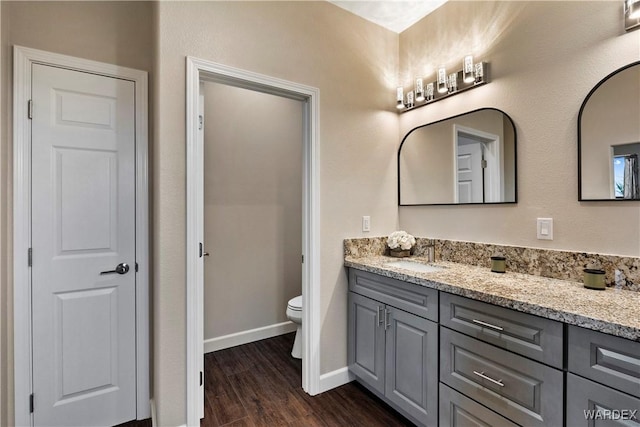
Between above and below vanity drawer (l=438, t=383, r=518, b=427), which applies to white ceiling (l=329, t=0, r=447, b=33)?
above

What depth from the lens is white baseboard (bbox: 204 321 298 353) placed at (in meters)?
2.78

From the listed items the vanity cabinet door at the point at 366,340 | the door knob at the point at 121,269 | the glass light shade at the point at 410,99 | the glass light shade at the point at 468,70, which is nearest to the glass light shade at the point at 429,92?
the glass light shade at the point at 410,99

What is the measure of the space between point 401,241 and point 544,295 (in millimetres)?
1052

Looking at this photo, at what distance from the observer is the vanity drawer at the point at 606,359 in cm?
97

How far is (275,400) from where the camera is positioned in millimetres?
2068

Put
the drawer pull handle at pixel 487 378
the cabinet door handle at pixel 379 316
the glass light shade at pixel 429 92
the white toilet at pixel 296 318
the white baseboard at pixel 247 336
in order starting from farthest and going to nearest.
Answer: the white baseboard at pixel 247 336 < the white toilet at pixel 296 318 < the glass light shade at pixel 429 92 < the cabinet door handle at pixel 379 316 < the drawer pull handle at pixel 487 378

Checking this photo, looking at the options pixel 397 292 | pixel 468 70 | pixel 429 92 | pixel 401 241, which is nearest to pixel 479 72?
pixel 468 70

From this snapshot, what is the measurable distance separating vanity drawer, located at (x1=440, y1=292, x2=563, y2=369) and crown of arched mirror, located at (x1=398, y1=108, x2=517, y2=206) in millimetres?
784

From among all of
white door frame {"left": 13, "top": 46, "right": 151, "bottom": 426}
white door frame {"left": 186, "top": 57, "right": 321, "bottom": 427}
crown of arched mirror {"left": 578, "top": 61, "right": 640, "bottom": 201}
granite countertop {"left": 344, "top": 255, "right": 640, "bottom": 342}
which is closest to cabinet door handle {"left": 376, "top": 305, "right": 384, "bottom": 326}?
granite countertop {"left": 344, "top": 255, "right": 640, "bottom": 342}

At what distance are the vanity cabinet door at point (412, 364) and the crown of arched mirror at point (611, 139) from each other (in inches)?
41.6

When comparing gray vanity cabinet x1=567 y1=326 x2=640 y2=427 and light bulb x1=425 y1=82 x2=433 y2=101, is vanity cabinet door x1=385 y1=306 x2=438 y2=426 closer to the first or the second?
gray vanity cabinet x1=567 y1=326 x2=640 y2=427

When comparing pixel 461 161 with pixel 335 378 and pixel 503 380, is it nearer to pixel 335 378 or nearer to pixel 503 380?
pixel 503 380

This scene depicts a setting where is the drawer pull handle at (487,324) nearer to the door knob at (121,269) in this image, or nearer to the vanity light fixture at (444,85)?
the vanity light fixture at (444,85)

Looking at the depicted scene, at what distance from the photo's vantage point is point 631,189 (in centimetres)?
139
